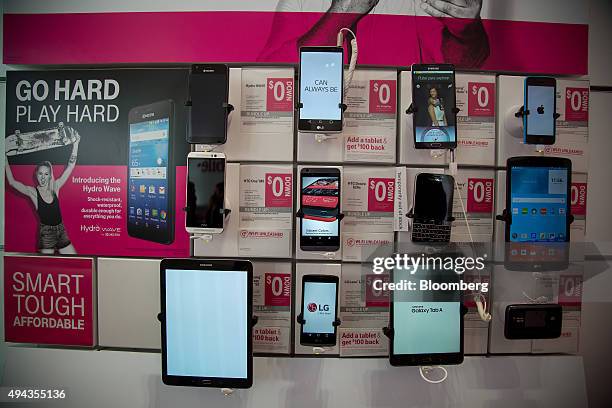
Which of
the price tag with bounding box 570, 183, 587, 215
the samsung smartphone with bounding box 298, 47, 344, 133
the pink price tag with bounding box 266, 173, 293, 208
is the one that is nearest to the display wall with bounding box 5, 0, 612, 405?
the pink price tag with bounding box 266, 173, 293, 208

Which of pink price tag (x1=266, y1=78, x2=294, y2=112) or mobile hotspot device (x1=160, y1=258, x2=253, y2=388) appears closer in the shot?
mobile hotspot device (x1=160, y1=258, x2=253, y2=388)

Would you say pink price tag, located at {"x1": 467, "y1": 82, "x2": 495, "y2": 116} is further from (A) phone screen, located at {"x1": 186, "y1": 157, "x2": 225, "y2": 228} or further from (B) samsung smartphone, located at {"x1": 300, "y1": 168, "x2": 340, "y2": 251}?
(A) phone screen, located at {"x1": 186, "y1": 157, "x2": 225, "y2": 228}

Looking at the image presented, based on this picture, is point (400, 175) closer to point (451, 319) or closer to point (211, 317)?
point (451, 319)

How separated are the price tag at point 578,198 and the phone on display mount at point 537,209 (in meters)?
0.15

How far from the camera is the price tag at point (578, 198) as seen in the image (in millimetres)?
1930

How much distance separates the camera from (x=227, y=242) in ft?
6.16

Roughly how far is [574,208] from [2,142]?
3.24m

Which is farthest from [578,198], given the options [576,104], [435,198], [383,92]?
[383,92]

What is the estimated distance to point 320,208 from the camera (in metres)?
1.78

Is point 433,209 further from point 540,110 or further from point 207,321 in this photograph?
point 207,321

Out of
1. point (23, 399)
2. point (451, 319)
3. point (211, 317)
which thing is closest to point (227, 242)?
point (211, 317)

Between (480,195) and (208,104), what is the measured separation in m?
1.52

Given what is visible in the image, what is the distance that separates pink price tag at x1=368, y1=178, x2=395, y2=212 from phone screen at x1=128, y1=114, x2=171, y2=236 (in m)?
1.08

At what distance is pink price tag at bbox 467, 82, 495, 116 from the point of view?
6.21ft
